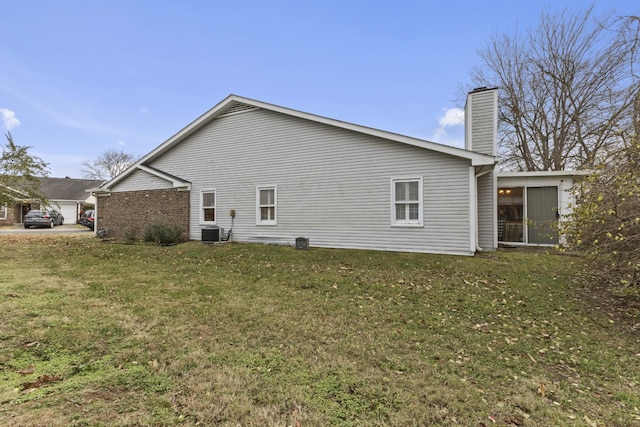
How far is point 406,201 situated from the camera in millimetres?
10000

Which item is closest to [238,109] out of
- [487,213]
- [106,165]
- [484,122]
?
[484,122]

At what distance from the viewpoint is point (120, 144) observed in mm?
47094

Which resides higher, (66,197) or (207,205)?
(66,197)

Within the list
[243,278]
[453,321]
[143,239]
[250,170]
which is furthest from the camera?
[143,239]

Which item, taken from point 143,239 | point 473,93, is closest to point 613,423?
point 473,93

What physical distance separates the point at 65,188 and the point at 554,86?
4428cm

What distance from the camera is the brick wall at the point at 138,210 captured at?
45.8ft

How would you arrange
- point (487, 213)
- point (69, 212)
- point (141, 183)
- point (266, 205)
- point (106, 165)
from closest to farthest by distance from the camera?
point (487, 213) → point (266, 205) → point (141, 183) → point (69, 212) → point (106, 165)

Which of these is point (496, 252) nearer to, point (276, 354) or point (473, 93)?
point (473, 93)

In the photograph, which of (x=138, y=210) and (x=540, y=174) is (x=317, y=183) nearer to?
(x=540, y=174)

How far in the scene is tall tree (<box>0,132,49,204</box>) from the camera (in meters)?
11.2

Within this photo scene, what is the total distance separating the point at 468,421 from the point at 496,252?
30.2ft

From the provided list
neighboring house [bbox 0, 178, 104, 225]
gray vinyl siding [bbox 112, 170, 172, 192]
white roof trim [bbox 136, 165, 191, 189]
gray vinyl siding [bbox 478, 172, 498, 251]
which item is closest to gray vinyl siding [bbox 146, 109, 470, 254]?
white roof trim [bbox 136, 165, 191, 189]

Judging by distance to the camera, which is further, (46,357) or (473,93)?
(473,93)
